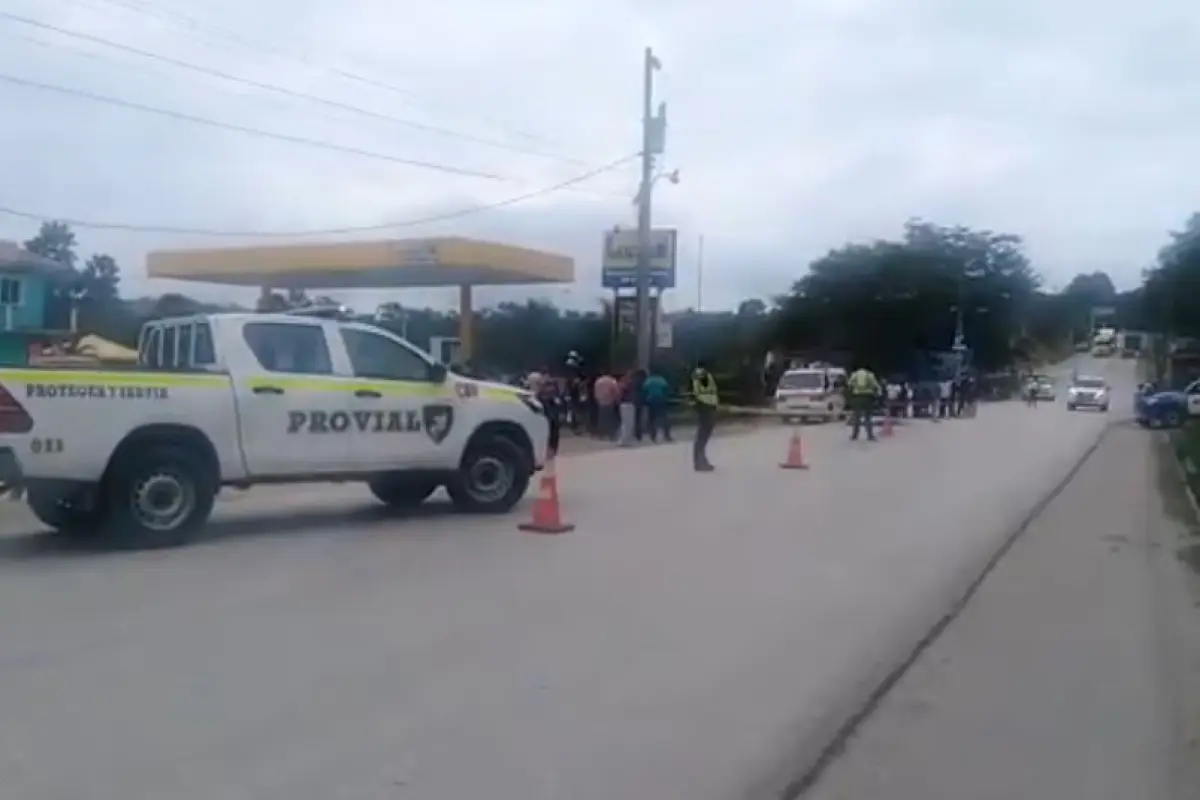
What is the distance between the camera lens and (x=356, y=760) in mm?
5914

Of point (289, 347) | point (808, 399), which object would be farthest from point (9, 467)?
point (808, 399)

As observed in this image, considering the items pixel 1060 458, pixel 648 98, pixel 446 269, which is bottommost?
pixel 1060 458

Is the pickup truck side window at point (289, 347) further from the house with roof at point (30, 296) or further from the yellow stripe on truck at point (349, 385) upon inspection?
the house with roof at point (30, 296)

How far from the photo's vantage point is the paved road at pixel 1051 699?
5867mm

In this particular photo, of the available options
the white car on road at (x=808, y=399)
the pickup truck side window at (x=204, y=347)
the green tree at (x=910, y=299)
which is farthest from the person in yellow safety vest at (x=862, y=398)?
the green tree at (x=910, y=299)

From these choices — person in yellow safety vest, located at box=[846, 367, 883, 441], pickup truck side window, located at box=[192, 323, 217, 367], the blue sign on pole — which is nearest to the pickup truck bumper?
pickup truck side window, located at box=[192, 323, 217, 367]

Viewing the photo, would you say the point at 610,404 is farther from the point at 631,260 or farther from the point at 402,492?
the point at 402,492

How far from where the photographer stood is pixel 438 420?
14.1 metres

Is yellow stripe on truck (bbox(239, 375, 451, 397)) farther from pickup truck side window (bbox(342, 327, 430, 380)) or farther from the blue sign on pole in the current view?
the blue sign on pole

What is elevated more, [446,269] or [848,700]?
[446,269]

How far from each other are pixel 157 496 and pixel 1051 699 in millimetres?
7484

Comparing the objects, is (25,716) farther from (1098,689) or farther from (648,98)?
(648,98)

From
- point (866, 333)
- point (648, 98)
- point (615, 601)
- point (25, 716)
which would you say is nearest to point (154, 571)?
point (615, 601)

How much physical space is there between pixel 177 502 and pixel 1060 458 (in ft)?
61.1
